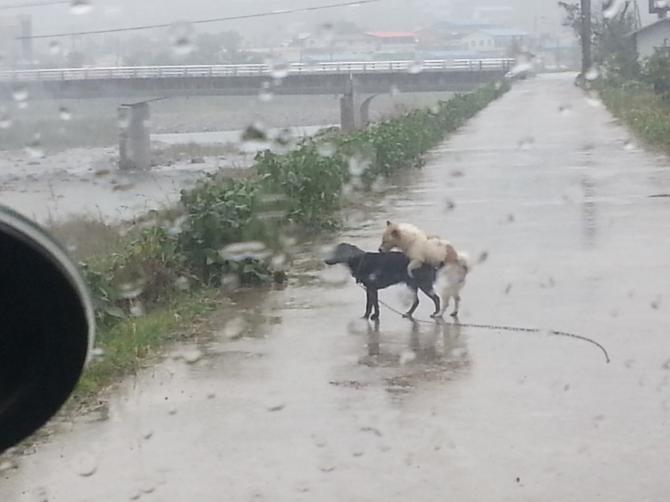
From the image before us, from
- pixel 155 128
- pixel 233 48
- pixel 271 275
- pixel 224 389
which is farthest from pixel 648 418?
pixel 155 128

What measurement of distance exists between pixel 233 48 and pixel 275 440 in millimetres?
29197

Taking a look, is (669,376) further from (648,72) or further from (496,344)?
(648,72)

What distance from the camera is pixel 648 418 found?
20.9ft

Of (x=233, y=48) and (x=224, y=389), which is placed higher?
(x=233, y=48)

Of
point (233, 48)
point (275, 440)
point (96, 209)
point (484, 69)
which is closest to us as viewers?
point (275, 440)

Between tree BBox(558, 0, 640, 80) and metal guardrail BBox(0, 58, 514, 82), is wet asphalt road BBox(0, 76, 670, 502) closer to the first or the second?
metal guardrail BBox(0, 58, 514, 82)

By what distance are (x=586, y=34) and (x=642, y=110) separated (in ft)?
74.7

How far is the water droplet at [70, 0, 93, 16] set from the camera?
1265 centimetres

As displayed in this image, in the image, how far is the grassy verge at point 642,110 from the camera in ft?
82.8

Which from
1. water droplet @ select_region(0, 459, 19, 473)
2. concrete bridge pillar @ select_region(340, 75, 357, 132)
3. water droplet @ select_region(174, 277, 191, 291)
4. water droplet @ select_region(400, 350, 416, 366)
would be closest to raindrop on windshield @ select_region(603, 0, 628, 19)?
concrete bridge pillar @ select_region(340, 75, 357, 132)

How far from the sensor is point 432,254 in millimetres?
9102

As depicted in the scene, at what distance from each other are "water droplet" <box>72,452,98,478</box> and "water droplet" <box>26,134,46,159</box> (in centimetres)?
2174

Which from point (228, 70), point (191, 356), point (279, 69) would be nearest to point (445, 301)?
point (191, 356)

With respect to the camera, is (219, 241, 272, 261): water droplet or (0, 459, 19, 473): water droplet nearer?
(0, 459, 19, 473): water droplet
